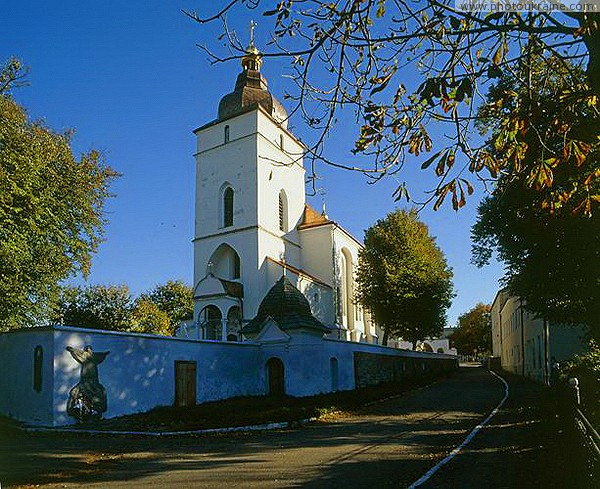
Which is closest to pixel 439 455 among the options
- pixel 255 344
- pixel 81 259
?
pixel 255 344

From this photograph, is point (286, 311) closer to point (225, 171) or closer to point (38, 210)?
point (38, 210)

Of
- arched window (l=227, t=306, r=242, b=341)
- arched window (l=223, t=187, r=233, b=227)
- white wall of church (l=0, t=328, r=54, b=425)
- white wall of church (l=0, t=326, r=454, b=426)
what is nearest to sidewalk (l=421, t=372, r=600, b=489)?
white wall of church (l=0, t=326, r=454, b=426)

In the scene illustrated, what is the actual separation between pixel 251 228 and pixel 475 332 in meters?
67.9

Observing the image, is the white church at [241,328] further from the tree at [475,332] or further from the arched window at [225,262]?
the tree at [475,332]

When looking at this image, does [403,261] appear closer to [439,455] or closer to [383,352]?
[383,352]

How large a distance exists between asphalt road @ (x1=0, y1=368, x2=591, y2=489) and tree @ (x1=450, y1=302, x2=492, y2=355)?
80175 mm

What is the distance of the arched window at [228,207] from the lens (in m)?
38.3

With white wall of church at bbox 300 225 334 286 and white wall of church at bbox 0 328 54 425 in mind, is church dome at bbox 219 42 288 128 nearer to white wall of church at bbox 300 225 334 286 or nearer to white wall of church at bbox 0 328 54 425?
white wall of church at bbox 300 225 334 286

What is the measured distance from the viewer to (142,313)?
54750 mm

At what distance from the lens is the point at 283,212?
40.5m

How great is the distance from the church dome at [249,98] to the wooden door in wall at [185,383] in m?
23.0

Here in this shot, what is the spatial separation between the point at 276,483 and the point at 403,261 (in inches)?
1346

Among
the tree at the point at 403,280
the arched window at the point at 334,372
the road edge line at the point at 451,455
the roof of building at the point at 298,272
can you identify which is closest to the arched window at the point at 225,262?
the roof of building at the point at 298,272

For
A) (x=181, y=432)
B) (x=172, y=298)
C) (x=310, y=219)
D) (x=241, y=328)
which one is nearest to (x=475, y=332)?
(x=172, y=298)
